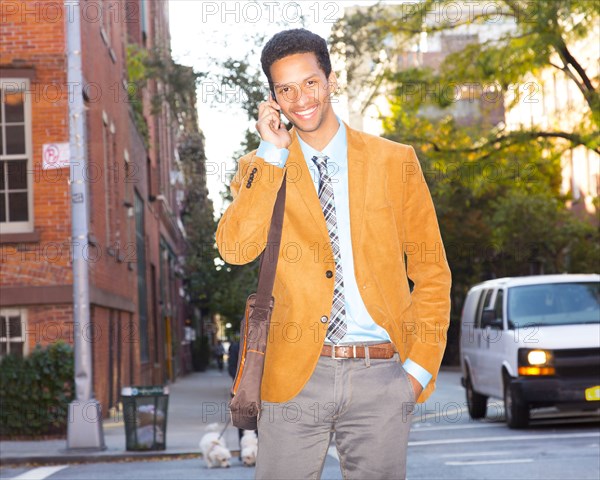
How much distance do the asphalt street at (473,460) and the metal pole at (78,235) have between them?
1.55m

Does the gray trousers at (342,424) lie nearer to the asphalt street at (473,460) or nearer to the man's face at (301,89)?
the man's face at (301,89)

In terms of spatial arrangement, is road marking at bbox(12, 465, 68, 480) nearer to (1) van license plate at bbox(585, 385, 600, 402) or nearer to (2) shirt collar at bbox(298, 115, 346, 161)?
(1) van license plate at bbox(585, 385, 600, 402)

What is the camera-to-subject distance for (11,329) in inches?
755

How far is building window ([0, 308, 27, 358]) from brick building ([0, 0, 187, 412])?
15 mm

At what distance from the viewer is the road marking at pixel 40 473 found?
12797 millimetres

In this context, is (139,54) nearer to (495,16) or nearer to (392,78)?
(392,78)

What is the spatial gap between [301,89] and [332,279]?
671 mm

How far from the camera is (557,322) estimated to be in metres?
16.6

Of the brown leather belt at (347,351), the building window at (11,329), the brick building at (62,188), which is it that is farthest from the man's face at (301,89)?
the building window at (11,329)

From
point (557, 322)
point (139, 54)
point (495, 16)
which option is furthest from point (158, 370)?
point (557, 322)

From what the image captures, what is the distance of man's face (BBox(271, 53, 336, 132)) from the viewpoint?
430cm

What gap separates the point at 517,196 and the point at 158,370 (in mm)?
17870

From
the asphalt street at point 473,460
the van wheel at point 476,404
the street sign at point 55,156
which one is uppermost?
the street sign at point 55,156

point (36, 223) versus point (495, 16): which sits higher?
point (495, 16)
